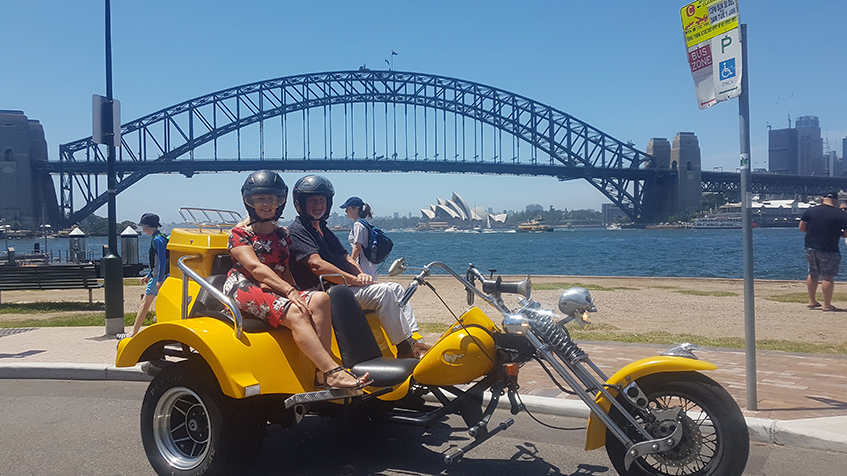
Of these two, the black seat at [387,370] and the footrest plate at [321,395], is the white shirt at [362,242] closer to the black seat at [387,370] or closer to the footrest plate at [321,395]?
the black seat at [387,370]

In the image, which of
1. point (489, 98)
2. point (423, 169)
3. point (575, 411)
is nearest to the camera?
point (575, 411)

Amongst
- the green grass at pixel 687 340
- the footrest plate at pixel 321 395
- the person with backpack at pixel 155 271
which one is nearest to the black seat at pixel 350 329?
the footrest plate at pixel 321 395

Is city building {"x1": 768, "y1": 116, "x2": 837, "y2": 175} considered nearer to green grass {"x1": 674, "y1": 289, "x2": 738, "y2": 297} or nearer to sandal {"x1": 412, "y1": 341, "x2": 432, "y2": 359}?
green grass {"x1": 674, "y1": 289, "x2": 738, "y2": 297}

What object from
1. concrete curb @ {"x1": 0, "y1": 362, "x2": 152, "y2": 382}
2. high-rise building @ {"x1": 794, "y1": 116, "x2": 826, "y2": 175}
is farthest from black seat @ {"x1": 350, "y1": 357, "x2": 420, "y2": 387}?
high-rise building @ {"x1": 794, "y1": 116, "x2": 826, "y2": 175}

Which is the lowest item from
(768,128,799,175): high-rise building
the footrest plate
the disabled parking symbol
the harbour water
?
the harbour water

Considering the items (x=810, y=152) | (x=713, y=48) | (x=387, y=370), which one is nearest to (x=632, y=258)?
(x=713, y=48)

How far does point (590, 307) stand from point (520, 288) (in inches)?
13.5

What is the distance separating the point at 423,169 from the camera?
66000 mm

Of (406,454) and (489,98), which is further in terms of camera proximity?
(489,98)

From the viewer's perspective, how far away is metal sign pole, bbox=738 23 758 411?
4312 mm

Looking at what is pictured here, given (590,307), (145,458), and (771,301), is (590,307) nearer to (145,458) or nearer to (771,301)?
(145,458)

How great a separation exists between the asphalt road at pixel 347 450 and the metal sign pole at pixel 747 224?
0.56m

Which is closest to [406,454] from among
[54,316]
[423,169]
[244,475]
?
[244,475]

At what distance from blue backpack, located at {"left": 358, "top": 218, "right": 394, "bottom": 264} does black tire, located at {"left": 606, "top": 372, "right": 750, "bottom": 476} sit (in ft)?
11.3
